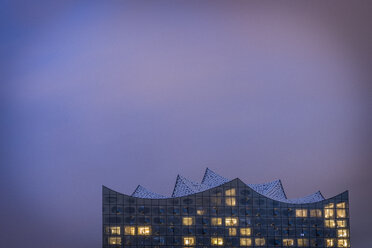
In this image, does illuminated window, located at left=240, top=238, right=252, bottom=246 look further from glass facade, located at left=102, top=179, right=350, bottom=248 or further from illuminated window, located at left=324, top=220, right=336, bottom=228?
illuminated window, located at left=324, top=220, right=336, bottom=228

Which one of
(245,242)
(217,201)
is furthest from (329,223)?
(217,201)

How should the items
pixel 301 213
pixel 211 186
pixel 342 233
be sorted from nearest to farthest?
1. pixel 301 213
2. pixel 342 233
3. pixel 211 186

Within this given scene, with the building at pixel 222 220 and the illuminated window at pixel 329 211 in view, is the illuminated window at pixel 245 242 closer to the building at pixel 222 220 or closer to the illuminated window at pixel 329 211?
the building at pixel 222 220

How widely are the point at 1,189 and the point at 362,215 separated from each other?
21.8 m

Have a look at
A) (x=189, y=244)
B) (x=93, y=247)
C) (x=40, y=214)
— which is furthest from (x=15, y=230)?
(x=189, y=244)

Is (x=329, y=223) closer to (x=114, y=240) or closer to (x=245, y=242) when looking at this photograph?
(x=245, y=242)

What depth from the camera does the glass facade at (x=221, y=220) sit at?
87.2 feet

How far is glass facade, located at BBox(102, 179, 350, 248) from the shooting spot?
26594mm

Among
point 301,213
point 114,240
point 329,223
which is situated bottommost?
point 114,240

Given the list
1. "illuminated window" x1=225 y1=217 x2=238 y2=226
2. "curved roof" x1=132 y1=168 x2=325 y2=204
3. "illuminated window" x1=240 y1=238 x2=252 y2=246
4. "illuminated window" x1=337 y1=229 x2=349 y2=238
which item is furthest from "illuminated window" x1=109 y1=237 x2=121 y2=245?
"illuminated window" x1=337 y1=229 x2=349 y2=238

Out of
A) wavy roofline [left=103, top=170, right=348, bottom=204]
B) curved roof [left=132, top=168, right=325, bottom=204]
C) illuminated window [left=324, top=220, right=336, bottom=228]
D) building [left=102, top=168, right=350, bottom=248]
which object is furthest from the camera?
curved roof [left=132, top=168, right=325, bottom=204]

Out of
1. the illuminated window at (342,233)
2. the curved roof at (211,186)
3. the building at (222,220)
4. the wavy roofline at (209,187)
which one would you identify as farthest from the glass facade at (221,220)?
the curved roof at (211,186)

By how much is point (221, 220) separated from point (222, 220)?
1.9 inches

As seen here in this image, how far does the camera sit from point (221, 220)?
87.5ft
